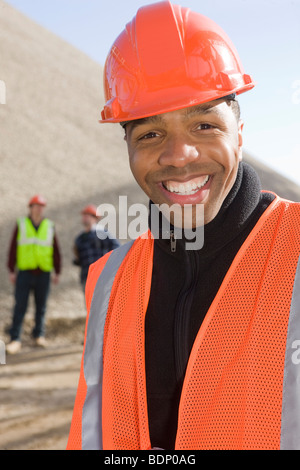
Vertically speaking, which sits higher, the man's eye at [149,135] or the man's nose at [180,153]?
the man's eye at [149,135]

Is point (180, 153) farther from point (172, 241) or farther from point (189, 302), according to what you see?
point (189, 302)

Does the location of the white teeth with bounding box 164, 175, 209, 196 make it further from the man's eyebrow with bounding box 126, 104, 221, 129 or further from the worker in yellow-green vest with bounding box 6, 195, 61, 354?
the worker in yellow-green vest with bounding box 6, 195, 61, 354

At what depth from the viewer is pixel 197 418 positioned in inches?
51.3

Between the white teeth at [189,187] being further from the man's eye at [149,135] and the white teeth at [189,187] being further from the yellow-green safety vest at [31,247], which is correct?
the yellow-green safety vest at [31,247]

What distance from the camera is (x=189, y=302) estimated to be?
1.52 m

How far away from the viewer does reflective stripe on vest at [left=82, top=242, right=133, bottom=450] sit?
4.98ft

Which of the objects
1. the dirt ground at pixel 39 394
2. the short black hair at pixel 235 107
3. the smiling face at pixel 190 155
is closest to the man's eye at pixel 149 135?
the smiling face at pixel 190 155

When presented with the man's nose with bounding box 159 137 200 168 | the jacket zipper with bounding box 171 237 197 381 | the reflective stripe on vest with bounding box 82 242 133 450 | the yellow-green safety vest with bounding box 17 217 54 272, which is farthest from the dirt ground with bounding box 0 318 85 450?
the man's nose with bounding box 159 137 200 168

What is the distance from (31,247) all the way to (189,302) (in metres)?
6.61

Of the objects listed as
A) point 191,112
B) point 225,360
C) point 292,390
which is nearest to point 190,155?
point 191,112

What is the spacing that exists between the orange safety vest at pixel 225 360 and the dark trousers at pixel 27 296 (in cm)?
633

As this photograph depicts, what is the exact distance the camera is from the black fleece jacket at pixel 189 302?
1.50m

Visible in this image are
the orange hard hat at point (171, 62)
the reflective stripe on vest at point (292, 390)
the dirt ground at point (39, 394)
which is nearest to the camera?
the reflective stripe on vest at point (292, 390)
